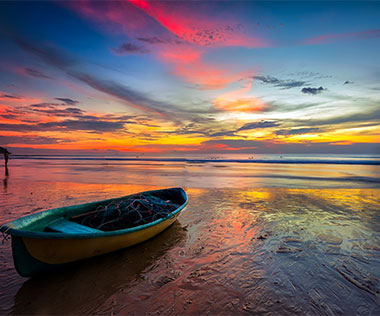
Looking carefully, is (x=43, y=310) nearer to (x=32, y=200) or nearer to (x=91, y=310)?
(x=91, y=310)

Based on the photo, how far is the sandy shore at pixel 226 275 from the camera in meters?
4.02

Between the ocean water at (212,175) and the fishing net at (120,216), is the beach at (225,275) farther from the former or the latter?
the ocean water at (212,175)

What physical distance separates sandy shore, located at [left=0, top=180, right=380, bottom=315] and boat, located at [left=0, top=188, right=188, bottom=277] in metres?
0.41

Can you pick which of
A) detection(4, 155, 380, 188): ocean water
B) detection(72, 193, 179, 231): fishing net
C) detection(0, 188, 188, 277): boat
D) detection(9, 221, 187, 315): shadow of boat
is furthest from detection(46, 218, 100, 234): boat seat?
detection(4, 155, 380, 188): ocean water

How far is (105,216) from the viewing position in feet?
22.2

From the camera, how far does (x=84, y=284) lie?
463 cm

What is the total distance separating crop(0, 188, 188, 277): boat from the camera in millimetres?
4340

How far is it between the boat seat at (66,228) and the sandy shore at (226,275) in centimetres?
88

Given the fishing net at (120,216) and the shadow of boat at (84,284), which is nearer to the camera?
the shadow of boat at (84,284)

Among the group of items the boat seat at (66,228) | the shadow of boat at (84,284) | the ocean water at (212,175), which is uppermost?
the boat seat at (66,228)

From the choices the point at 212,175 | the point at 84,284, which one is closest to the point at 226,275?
the point at 84,284

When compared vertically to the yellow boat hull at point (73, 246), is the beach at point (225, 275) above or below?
below

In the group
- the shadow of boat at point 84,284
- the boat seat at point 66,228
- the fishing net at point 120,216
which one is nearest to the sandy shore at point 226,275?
the shadow of boat at point 84,284

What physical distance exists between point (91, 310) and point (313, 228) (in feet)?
25.1
